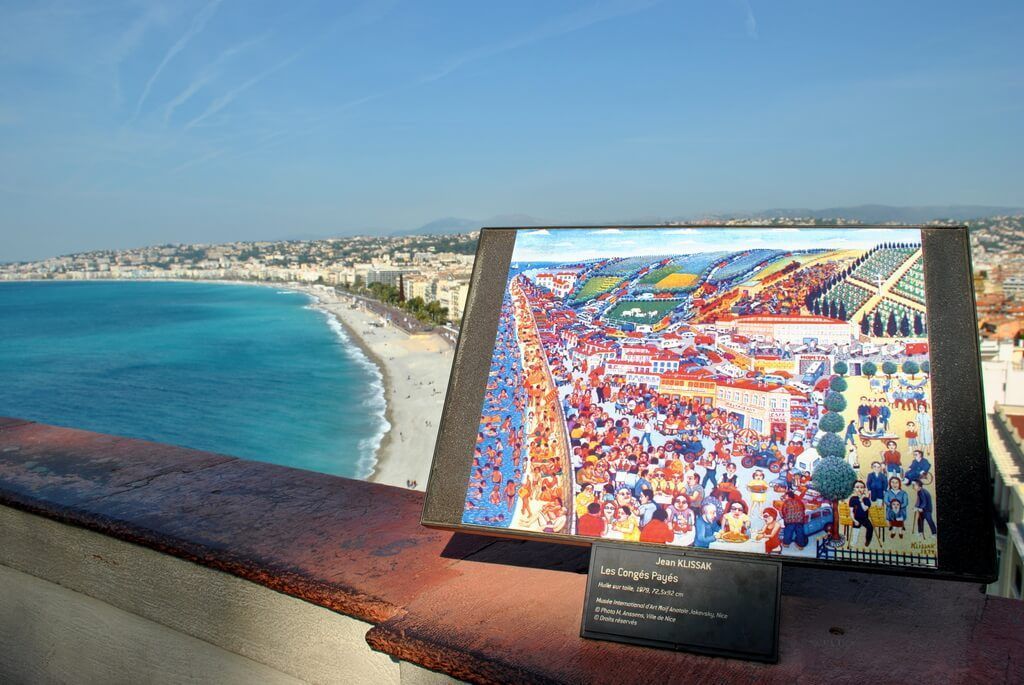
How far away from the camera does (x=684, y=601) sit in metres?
1.00

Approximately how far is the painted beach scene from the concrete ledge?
0.42 ft

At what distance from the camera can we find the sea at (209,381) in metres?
29.7

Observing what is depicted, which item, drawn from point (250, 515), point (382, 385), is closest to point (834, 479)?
point (250, 515)

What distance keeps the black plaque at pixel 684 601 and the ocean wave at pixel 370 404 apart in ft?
68.9

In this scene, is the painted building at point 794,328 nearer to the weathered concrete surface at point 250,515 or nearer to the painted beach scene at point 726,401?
the painted beach scene at point 726,401

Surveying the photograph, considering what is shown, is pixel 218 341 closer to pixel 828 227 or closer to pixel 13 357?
pixel 13 357

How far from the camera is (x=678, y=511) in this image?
3.41ft

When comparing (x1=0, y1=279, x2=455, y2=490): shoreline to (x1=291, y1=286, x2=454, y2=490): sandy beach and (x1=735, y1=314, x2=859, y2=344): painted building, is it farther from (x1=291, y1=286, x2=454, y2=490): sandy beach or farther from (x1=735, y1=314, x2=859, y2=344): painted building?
(x1=735, y1=314, x2=859, y2=344): painted building

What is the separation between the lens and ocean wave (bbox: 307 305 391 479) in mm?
24197

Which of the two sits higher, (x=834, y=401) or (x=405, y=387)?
(x=834, y=401)

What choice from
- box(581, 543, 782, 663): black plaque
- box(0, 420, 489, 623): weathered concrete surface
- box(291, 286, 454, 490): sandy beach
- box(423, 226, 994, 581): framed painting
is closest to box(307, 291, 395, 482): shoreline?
box(291, 286, 454, 490): sandy beach

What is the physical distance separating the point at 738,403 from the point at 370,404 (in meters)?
34.8

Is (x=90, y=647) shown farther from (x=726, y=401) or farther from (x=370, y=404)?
(x=370, y=404)

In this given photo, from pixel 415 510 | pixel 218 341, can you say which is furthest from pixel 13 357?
A: pixel 415 510
